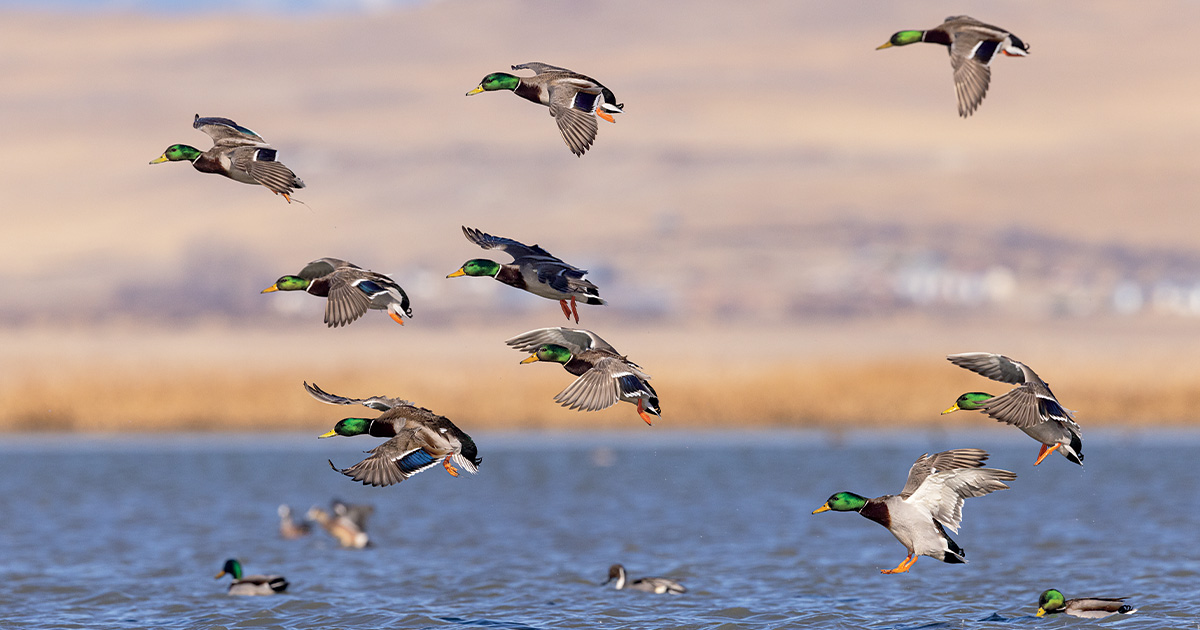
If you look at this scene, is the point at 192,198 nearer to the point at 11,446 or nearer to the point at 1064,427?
the point at 11,446

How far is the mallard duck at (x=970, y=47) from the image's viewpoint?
12.3 m

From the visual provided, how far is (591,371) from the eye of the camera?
13070mm

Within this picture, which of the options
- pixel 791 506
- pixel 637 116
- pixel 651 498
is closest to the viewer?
pixel 791 506

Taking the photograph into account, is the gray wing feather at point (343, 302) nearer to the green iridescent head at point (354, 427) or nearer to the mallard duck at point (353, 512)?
the green iridescent head at point (354, 427)

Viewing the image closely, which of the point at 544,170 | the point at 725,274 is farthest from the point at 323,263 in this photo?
the point at 544,170

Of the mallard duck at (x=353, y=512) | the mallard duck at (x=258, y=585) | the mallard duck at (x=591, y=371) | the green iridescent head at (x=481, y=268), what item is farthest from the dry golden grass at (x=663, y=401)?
the green iridescent head at (x=481, y=268)

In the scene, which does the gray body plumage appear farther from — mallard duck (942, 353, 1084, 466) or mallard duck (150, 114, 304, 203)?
mallard duck (942, 353, 1084, 466)

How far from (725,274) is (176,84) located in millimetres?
74255

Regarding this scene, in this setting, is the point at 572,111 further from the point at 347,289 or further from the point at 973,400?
the point at 973,400

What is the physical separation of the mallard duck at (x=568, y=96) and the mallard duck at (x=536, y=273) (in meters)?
0.95

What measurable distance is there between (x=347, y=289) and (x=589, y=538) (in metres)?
13.5

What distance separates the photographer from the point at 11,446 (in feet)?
139

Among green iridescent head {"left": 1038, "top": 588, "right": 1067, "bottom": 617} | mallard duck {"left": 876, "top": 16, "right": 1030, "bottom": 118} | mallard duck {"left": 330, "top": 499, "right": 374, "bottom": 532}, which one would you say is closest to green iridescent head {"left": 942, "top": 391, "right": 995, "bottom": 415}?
mallard duck {"left": 876, "top": 16, "right": 1030, "bottom": 118}

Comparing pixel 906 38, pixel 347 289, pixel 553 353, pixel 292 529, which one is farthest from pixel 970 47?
pixel 292 529
